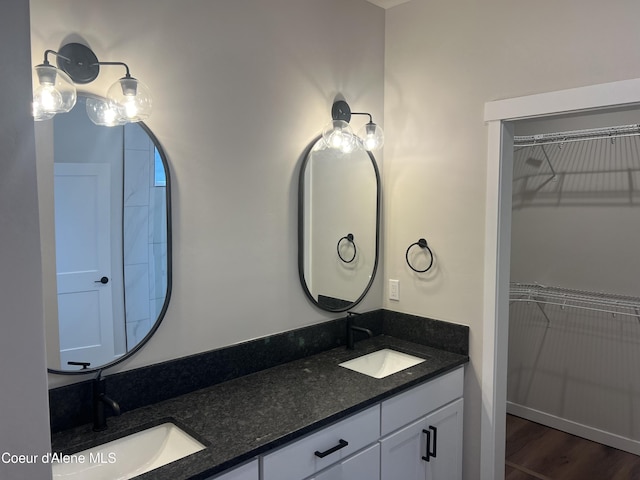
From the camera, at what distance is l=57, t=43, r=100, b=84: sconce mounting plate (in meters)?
1.44

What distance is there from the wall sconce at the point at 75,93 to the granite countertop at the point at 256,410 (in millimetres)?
1002

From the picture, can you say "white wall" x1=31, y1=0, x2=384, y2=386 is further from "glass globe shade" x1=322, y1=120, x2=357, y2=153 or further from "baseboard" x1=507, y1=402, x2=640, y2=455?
"baseboard" x1=507, y1=402, x2=640, y2=455

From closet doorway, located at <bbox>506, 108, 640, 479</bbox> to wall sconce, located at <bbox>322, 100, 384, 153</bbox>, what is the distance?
1.25 m

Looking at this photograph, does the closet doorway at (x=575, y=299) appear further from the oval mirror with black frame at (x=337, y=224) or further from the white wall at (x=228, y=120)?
the white wall at (x=228, y=120)

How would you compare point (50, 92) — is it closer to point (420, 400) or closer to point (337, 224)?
point (337, 224)

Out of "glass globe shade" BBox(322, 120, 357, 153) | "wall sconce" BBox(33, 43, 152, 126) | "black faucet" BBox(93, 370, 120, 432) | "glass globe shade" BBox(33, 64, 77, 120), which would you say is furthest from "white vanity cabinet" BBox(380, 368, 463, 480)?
"glass globe shade" BBox(33, 64, 77, 120)

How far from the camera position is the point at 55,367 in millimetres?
1472

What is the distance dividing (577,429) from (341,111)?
269 cm

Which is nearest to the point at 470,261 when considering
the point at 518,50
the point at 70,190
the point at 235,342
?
the point at 518,50

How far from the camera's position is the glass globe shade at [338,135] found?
2209mm

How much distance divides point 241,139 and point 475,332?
1420 mm

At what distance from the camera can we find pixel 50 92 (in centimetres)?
136

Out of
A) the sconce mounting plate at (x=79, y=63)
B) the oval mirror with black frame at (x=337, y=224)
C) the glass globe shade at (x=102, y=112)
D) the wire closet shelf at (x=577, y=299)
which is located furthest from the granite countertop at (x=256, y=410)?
the wire closet shelf at (x=577, y=299)

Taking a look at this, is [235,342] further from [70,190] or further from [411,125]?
[411,125]
